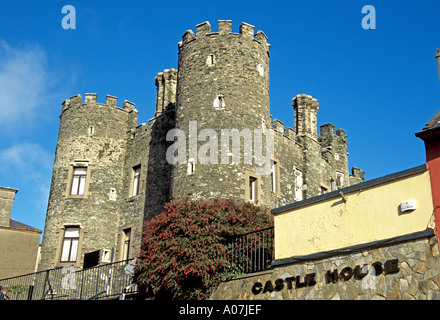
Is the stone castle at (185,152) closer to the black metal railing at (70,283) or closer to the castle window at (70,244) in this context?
the castle window at (70,244)

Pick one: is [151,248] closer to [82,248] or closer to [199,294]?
[199,294]

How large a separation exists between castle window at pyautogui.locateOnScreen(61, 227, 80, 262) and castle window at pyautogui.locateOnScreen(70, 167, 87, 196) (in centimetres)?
185

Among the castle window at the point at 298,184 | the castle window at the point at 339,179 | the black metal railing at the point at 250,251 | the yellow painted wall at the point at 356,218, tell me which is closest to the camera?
the yellow painted wall at the point at 356,218

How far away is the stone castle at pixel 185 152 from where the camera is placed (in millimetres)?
20719

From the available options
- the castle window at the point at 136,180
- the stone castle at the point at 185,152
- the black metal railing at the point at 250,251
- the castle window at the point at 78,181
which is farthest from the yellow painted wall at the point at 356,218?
the castle window at the point at 78,181

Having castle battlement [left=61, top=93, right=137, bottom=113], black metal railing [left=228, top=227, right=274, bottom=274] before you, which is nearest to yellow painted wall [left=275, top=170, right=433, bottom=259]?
black metal railing [left=228, top=227, right=274, bottom=274]

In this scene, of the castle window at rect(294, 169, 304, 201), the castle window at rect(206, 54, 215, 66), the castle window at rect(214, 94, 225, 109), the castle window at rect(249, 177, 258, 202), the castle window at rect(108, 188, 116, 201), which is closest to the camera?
the castle window at rect(249, 177, 258, 202)

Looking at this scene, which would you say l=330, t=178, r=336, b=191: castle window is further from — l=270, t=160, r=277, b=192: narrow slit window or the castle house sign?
the castle house sign

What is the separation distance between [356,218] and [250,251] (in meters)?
4.19

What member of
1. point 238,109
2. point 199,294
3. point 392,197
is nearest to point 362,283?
point 392,197

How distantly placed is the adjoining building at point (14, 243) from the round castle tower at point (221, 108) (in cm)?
1537

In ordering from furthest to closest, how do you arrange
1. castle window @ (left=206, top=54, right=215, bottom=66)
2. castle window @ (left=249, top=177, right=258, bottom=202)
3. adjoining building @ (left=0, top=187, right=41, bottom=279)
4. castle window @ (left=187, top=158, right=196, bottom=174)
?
adjoining building @ (left=0, top=187, right=41, bottom=279)
castle window @ (left=206, top=54, right=215, bottom=66)
castle window @ (left=249, top=177, right=258, bottom=202)
castle window @ (left=187, top=158, right=196, bottom=174)

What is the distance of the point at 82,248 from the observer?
24.9m

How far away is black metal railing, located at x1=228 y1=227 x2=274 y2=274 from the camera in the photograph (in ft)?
48.6
